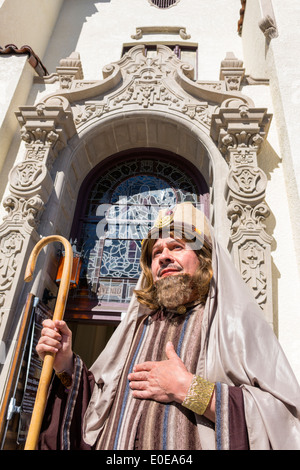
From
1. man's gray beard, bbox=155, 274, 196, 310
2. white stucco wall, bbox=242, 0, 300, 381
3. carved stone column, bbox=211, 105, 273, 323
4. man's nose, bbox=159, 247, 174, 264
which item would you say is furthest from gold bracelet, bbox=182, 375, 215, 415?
white stucco wall, bbox=242, 0, 300, 381

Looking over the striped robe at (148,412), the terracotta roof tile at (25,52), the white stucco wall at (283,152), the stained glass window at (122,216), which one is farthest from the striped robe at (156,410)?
the terracotta roof tile at (25,52)

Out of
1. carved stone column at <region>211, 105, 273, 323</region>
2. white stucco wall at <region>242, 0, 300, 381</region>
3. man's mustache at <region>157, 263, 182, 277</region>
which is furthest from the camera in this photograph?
white stucco wall at <region>242, 0, 300, 381</region>

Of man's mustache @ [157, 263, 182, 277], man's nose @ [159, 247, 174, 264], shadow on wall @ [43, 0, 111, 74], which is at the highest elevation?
shadow on wall @ [43, 0, 111, 74]

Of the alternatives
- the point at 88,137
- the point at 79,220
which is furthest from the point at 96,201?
the point at 88,137

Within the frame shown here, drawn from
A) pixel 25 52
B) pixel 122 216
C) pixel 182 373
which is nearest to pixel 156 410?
pixel 182 373

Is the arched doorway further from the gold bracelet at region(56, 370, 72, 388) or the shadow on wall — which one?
the shadow on wall

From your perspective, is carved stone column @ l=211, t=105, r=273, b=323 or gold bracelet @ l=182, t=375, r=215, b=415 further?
carved stone column @ l=211, t=105, r=273, b=323

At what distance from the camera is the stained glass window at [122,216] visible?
4391mm

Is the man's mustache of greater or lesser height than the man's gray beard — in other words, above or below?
above

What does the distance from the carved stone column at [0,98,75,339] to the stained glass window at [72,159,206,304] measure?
0.98 metres

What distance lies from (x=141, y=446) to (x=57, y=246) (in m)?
2.95

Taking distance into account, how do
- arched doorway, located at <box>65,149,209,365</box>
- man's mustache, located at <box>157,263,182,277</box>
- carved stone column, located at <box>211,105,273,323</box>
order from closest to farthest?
man's mustache, located at <box>157,263,182,277</box>, carved stone column, located at <box>211,105,273,323</box>, arched doorway, located at <box>65,149,209,365</box>

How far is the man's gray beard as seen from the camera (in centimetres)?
205

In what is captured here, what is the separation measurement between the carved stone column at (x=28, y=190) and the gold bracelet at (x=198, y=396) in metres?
2.34
